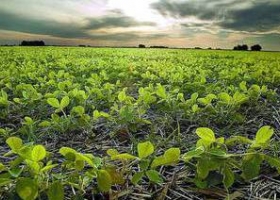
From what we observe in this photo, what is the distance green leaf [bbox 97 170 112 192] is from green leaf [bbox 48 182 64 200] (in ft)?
0.45

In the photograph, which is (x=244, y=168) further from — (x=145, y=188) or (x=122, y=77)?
(x=122, y=77)

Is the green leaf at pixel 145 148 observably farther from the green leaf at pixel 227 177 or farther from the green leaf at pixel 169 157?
the green leaf at pixel 227 177

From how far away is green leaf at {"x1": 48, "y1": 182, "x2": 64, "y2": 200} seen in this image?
1.42m

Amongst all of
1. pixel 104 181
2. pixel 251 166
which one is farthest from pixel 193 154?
pixel 104 181

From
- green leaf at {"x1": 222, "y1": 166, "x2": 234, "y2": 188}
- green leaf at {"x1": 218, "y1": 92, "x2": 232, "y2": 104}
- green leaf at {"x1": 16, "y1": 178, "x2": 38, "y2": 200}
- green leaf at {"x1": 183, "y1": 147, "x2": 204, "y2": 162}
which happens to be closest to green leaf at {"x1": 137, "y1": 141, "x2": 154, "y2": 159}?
green leaf at {"x1": 183, "y1": 147, "x2": 204, "y2": 162}

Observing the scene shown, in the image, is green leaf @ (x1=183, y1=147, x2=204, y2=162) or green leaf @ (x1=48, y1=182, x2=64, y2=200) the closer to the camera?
green leaf @ (x1=48, y1=182, x2=64, y2=200)

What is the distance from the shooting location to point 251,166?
63.7 inches

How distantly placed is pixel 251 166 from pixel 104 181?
57 centimetres

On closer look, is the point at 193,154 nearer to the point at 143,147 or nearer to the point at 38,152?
A: the point at 143,147

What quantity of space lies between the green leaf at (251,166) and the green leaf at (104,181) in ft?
1.72

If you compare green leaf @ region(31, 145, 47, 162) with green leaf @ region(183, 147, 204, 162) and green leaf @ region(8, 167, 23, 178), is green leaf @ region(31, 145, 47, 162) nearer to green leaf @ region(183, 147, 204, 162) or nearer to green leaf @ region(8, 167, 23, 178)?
green leaf @ region(8, 167, 23, 178)

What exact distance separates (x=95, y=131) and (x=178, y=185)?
101 cm

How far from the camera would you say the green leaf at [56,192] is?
1415 millimetres

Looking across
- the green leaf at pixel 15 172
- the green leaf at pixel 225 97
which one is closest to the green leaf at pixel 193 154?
the green leaf at pixel 15 172
